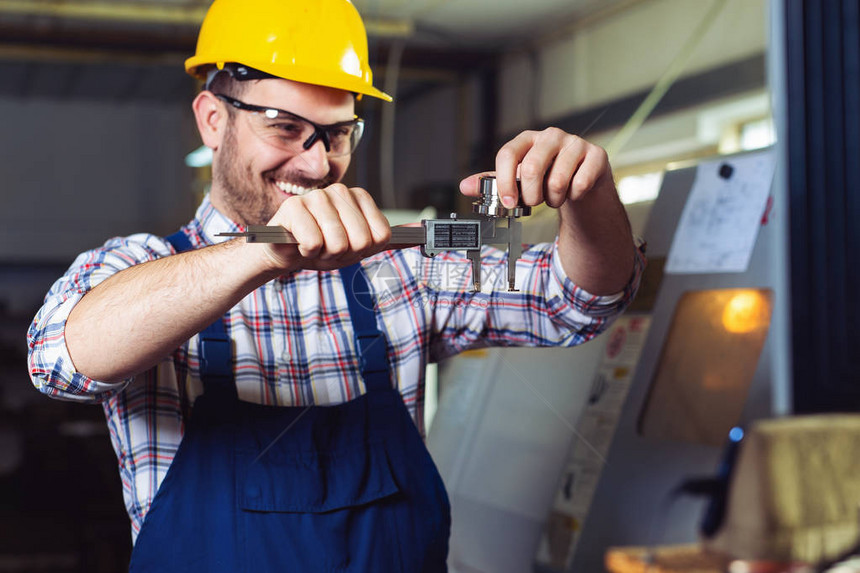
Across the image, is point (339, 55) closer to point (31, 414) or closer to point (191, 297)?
point (191, 297)

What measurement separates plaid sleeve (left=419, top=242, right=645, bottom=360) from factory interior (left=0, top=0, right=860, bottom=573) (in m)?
0.06

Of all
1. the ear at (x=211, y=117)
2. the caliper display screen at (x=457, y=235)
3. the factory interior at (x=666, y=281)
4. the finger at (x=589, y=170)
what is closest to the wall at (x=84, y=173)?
the factory interior at (x=666, y=281)

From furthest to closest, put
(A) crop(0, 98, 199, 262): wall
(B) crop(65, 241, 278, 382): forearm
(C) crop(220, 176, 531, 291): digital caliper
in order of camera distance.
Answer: (A) crop(0, 98, 199, 262): wall, (B) crop(65, 241, 278, 382): forearm, (C) crop(220, 176, 531, 291): digital caliper

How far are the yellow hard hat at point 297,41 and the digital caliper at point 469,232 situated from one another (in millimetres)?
304

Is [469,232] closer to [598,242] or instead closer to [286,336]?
[598,242]

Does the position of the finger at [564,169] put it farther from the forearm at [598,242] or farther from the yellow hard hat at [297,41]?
the yellow hard hat at [297,41]

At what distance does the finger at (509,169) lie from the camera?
716mm

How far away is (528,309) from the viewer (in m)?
1.09

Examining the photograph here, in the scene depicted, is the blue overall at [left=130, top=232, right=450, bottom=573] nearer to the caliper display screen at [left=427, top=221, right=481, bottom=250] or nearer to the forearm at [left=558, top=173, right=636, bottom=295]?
the forearm at [left=558, top=173, right=636, bottom=295]

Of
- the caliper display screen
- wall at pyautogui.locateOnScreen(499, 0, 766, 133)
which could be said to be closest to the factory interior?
wall at pyautogui.locateOnScreen(499, 0, 766, 133)

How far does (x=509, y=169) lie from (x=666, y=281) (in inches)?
21.8

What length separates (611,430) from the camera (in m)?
1.19

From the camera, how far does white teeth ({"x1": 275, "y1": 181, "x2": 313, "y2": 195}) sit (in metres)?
0.91

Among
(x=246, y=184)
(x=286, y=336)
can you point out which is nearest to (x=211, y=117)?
(x=246, y=184)
